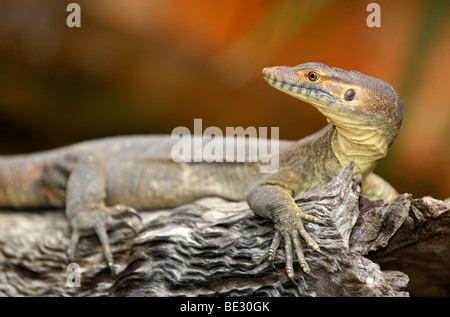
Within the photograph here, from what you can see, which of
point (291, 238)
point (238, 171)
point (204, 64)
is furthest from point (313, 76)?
point (204, 64)

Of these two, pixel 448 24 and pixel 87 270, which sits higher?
pixel 448 24

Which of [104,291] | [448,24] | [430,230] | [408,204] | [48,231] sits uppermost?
[448,24]

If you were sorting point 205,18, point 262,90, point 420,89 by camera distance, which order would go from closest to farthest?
1. point 420,89
2. point 262,90
3. point 205,18

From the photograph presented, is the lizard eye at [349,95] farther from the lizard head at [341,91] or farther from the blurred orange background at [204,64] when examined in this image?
the blurred orange background at [204,64]

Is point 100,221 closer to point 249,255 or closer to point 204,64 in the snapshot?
point 249,255

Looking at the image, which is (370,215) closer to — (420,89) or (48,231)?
Answer: (420,89)

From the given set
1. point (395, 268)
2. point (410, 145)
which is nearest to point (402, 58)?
point (410, 145)

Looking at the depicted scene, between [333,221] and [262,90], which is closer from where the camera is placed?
[333,221]
